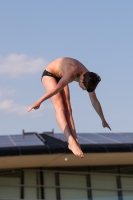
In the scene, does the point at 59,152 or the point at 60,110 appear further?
the point at 59,152

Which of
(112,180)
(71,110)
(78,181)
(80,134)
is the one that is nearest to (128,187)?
(112,180)

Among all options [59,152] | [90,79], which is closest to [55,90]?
[90,79]

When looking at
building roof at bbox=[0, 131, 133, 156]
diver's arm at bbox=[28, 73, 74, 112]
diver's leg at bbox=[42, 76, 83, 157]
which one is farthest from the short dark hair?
building roof at bbox=[0, 131, 133, 156]

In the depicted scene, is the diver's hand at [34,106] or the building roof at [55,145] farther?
the building roof at [55,145]

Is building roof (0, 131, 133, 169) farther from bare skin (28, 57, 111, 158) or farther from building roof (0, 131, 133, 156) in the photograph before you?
bare skin (28, 57, 111, 158)

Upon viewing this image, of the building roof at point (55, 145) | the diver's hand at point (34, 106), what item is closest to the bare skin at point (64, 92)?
the diver's hand at point (34, 106)

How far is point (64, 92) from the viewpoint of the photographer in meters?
7.93

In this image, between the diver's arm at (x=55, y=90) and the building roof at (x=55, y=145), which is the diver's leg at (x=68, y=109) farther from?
the building roof at (x=55, y=145)

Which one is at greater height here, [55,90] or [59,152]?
[59,152]

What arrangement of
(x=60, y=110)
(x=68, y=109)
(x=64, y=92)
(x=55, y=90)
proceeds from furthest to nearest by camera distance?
(x=64, y=92), (x=68, y=109), (x=60, y=110), (x=55, y=90)

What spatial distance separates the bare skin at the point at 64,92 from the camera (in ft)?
23.7

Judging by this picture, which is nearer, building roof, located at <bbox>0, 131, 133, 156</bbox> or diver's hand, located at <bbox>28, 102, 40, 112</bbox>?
diver's hand, located at <bbox>28, 102, 40, 112</bbox>

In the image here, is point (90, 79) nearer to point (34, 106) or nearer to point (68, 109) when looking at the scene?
point (68, 109)

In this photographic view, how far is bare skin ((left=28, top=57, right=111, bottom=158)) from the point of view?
285 inches
